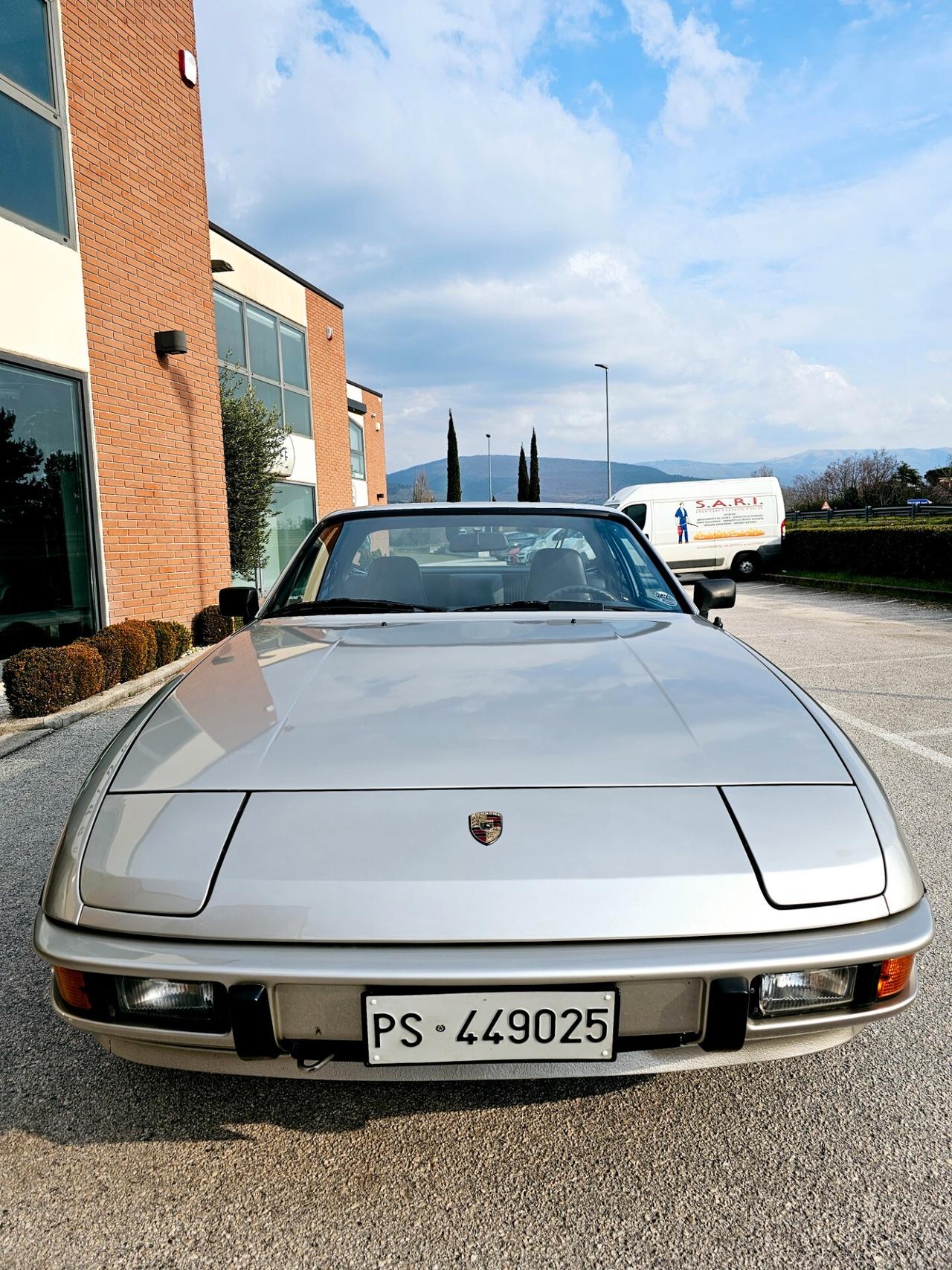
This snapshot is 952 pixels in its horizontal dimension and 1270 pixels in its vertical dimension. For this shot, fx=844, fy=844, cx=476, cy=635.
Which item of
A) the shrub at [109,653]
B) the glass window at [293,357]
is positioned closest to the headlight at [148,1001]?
the shrub at [109,653]

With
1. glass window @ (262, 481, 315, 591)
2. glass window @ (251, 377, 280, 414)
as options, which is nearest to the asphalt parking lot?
glass window @ (262, 481, 315, 591)

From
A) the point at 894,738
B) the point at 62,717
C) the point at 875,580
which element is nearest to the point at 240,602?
the point at 62,717

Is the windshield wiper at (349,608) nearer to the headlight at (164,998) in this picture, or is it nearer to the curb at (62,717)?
the headlight at (164,998)

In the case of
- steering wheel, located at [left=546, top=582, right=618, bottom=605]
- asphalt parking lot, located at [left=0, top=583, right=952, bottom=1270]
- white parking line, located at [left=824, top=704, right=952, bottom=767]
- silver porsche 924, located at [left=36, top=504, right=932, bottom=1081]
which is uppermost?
steering wheel, located at [left=546, top=582, right=618, bottom=605]

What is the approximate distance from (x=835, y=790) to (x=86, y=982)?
4.54 ft

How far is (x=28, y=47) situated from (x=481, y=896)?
862 centimetres

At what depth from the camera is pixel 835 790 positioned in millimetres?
1579

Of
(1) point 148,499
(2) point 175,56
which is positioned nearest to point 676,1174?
(1) point 148,499

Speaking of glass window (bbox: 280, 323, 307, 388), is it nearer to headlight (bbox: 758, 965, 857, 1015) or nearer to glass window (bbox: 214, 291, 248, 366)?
glass window (bbox: 214, 291, 248, 366)

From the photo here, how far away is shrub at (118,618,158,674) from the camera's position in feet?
23.6

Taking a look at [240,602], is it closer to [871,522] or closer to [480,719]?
[480,719]

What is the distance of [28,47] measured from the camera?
7035 mm

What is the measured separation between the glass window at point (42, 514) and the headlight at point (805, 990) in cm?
686

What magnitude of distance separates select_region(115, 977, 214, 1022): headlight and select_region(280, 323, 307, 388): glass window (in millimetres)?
15655
